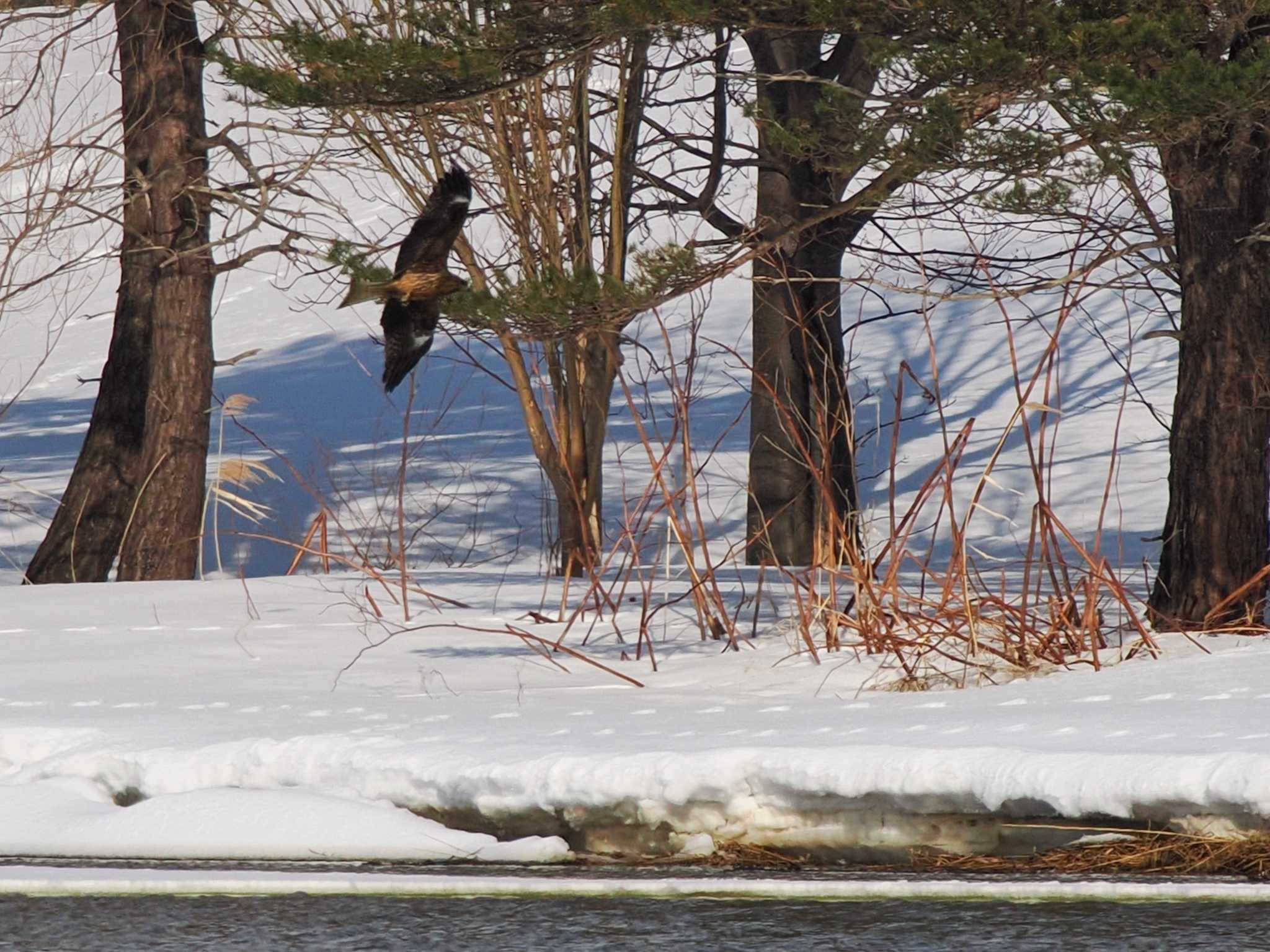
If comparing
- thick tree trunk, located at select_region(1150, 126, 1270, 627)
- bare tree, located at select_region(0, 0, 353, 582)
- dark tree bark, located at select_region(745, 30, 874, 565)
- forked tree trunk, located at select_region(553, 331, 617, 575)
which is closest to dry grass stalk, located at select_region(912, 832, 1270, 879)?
thick tree trunk, located at select_region(1150, 126, 1270, 627)

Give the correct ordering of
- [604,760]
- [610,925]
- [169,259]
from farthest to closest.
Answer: [169,259], [604,760], [610,925]

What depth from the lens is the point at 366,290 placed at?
630 centimetres

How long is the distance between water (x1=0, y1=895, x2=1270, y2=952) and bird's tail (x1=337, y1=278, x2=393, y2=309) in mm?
3090

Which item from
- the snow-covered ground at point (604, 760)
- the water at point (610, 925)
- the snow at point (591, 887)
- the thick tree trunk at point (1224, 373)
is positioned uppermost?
the thick tree trunk at point (1224, 373)

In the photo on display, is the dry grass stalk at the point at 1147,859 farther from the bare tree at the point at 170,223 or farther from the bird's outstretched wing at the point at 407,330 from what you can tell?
the bare tree at the point at 170,223

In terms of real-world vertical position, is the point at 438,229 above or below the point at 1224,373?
above

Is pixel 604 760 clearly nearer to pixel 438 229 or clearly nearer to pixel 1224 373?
pixel 438 229

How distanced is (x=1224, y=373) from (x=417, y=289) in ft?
10.1

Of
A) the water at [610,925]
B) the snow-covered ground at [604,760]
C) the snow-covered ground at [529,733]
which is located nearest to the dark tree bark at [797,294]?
the snow-covered ground at [529,733]

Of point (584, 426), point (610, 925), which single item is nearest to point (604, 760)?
point (610, 925)

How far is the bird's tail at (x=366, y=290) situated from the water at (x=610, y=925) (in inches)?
122

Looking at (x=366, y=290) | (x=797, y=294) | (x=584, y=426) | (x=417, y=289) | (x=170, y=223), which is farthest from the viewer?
(x=170, y=223)

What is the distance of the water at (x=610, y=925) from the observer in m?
3.14

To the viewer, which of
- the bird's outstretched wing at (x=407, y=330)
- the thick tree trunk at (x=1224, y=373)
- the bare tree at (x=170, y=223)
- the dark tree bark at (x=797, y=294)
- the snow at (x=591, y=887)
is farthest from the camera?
the dark tree bark at (x=797, y=294)
